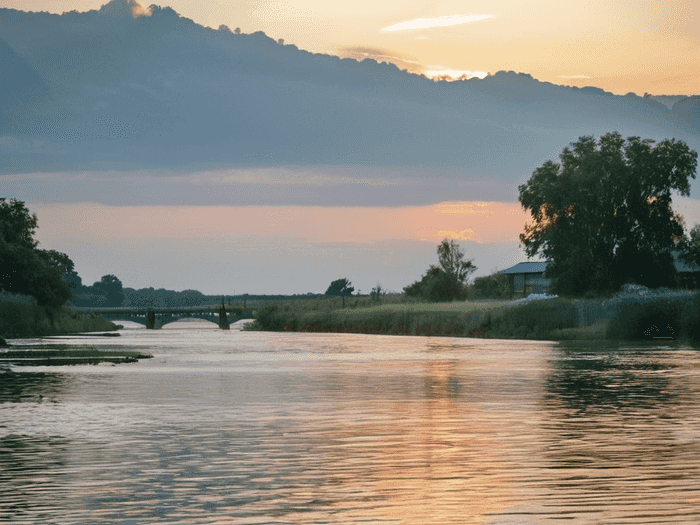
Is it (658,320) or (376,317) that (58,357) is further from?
(376,317)

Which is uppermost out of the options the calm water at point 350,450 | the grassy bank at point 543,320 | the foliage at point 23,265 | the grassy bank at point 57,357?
the foliage at point 23,265

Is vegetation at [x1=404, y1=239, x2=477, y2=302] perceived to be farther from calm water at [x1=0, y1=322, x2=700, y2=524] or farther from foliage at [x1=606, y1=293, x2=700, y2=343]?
calm water at [x1=0, y1=322, x2=700, y2=524]

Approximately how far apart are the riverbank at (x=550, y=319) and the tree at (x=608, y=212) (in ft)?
13.2

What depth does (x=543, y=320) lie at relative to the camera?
354 feet

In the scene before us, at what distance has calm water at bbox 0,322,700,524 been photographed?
1606 cm

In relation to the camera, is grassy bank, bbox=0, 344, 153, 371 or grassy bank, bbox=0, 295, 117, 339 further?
grassy bank, bbox=0, 295, 117, 339

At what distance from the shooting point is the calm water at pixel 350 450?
16.1m

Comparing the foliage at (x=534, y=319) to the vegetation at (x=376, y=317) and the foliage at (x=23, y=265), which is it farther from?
the foliage at (x=23, y=265)

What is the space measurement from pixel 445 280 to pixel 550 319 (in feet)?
205

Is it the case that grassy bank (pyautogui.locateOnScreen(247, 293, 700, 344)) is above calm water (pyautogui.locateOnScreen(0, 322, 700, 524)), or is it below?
above

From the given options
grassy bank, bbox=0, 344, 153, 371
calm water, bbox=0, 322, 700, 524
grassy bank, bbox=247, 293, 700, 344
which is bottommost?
calm water, bbox=0, 322, 700, 524

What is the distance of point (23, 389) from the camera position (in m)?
40.5

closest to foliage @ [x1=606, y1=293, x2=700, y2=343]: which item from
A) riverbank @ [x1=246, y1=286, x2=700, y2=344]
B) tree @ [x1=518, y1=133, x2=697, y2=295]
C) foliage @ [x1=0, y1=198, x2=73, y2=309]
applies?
riverbank @ [x1=246, y1=286, x2=700, y2=344]

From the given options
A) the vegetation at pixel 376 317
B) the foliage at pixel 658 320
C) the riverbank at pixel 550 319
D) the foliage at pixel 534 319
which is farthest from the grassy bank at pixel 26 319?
the foliage at pixel 658 320
